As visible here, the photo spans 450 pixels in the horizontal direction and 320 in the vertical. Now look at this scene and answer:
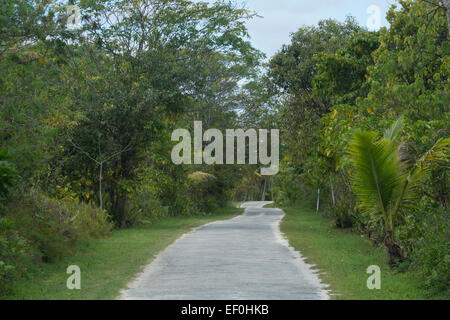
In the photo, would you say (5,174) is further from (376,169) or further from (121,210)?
(121,210)

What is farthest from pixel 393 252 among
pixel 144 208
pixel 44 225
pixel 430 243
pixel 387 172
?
pixel 144 208

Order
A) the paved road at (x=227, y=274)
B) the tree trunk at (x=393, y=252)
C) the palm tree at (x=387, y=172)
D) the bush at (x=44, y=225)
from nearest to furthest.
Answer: the paved road at (x=227, y=274), the palm tree at (x=387, y=172), the tree trunk at (x=393, y=252), the bush at (x=44, y=225)

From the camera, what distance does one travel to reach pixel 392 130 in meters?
13.1

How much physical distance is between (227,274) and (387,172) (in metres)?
3.79

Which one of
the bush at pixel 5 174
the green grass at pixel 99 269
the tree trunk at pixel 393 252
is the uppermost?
the bush at pixel 5 174

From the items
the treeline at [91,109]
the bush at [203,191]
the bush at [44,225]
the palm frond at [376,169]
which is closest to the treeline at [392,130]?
the palm frond at [376,169]

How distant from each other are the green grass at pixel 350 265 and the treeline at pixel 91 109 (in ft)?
19.9

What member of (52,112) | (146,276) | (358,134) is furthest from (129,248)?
(358,134)

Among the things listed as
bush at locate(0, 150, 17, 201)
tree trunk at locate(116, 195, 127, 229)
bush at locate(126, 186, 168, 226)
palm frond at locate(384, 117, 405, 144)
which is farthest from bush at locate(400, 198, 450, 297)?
bush at locate(126, 186, 168, 226)

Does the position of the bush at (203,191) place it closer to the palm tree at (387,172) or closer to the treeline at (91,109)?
the treeline at (91,109)

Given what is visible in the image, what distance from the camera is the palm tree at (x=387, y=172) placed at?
41.2 feet

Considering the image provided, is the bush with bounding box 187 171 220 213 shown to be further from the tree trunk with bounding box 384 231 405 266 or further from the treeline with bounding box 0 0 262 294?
the tree trunk with bounding box 384 231 405 266
